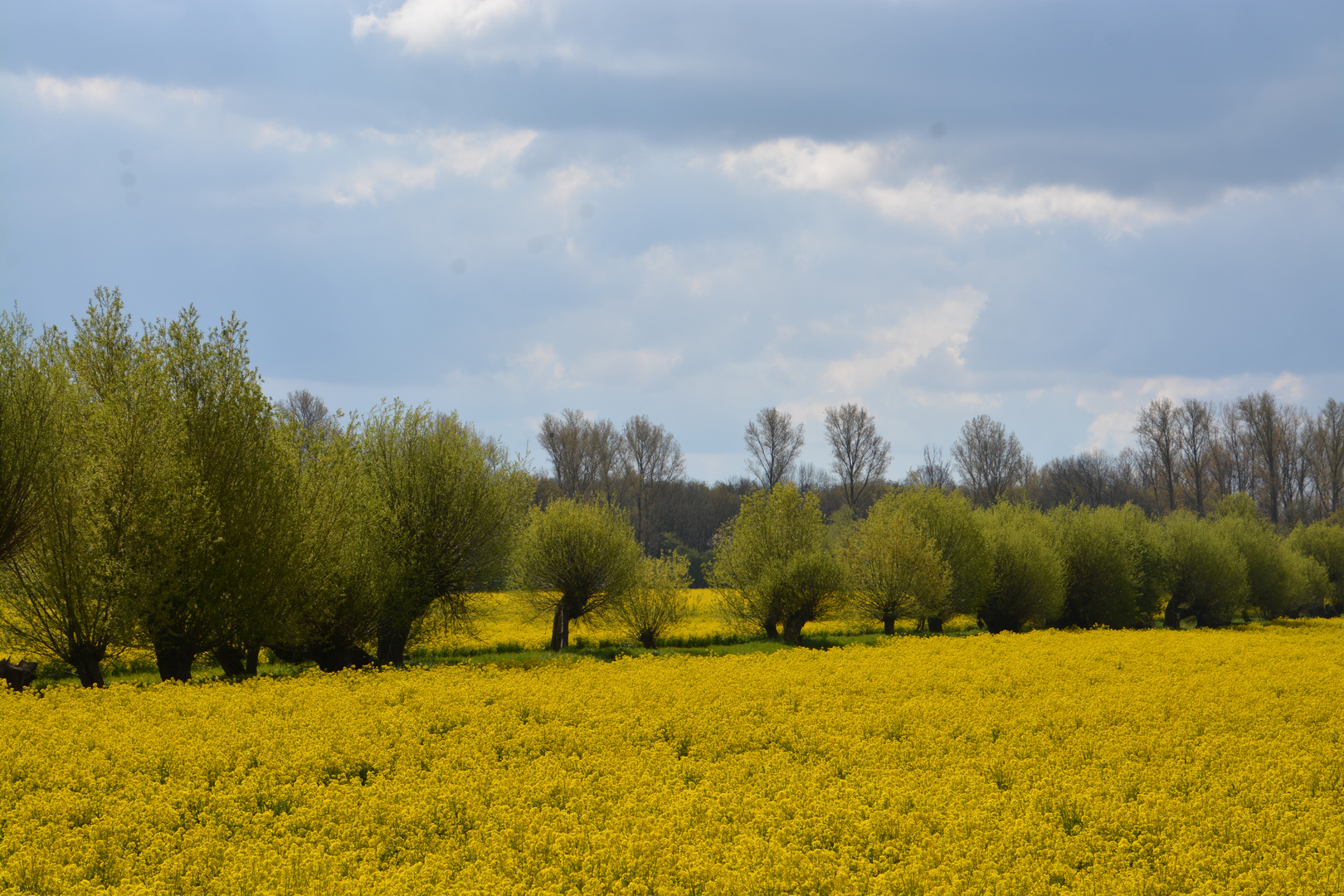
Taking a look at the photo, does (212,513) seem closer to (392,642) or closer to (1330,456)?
(392,642)

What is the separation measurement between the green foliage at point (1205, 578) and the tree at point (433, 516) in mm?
41195

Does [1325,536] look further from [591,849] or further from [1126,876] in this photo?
[591,849]

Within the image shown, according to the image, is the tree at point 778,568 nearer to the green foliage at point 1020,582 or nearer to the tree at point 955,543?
the tree at point 955,543

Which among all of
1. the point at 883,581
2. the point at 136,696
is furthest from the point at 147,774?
the point at 883,581

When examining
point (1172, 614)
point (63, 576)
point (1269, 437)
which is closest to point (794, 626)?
point (63, 576)

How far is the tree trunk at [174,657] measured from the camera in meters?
18.7

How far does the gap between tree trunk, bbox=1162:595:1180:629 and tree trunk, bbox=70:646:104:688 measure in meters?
52.1

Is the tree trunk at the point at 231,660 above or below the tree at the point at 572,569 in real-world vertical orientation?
below

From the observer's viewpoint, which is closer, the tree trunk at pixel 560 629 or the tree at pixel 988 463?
the tree trunk at pixel 560 629

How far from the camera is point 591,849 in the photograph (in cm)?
863

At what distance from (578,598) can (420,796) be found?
23596 millimetres

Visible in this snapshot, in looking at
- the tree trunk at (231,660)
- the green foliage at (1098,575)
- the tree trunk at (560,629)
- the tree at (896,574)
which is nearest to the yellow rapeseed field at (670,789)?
the tree trunk at (231,660)

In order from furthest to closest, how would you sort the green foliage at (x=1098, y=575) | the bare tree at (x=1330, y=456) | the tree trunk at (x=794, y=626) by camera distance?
1. the bare tree at (x=1330, y=456)
2. the green foliage at (x=1098, y=575)
3. the tree trunk at (x=794, y=626)

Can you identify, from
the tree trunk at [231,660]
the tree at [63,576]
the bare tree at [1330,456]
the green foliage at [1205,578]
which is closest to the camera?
the tree at [63,576]
